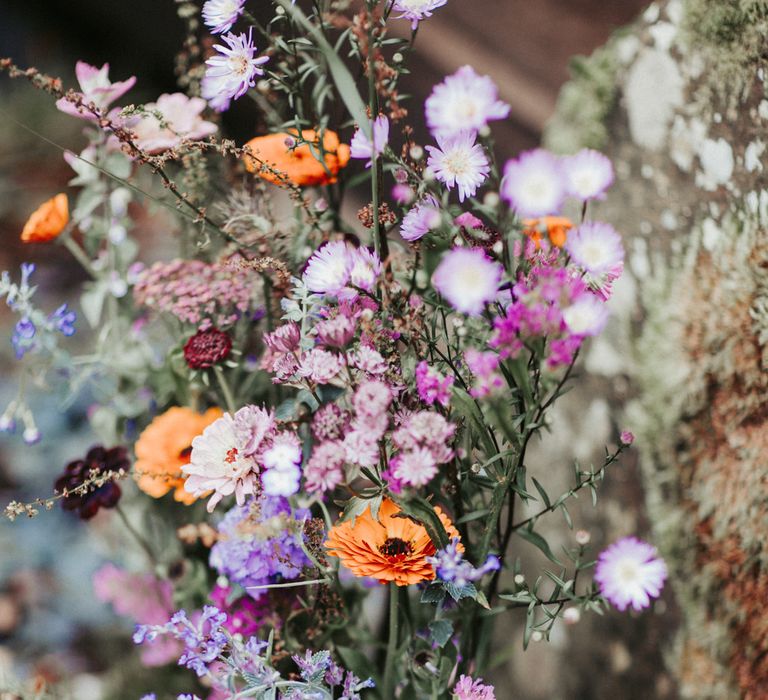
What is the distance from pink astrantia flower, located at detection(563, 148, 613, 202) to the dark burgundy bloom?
0.48 meters

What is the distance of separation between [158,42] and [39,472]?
0.99 meters

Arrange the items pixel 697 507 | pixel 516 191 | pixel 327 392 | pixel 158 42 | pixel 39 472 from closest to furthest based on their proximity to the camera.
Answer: pixel 516 191
pixel 327 392
pixel 697 507
pixel 39 472
pixel 158 42

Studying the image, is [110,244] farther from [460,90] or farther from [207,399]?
[460,90]

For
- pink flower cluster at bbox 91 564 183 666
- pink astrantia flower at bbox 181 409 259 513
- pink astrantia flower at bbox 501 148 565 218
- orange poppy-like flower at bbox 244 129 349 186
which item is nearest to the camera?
pink astrantia flower at bbox 501 148 565 218

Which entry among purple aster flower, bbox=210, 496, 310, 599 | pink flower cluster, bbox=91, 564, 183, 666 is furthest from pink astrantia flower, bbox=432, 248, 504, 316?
pink flower cluster, bbox=91, 564, 183, 666

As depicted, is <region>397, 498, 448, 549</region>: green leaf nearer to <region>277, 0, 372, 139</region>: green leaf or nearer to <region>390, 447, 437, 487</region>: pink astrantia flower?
<region>390, 447, 437, 487</region>: pink astrantia flower

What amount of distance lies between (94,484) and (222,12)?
44 centimetres

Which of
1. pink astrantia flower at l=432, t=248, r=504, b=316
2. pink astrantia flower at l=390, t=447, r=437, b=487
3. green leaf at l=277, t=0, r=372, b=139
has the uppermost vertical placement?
green leaf at l=277, t=0, r=372, b=139

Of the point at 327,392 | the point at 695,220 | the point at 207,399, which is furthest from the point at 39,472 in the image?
the point at 695,220

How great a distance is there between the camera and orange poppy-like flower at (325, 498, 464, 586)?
1.52 feet

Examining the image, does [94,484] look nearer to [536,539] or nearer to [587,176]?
[536,539]

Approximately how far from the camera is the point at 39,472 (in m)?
1.25

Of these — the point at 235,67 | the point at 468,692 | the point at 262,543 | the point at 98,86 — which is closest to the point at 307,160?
the point at 235,67

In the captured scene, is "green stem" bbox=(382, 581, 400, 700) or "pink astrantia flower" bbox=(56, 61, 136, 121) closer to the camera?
"green stem" bbox=(382, 581, 400, 700)
